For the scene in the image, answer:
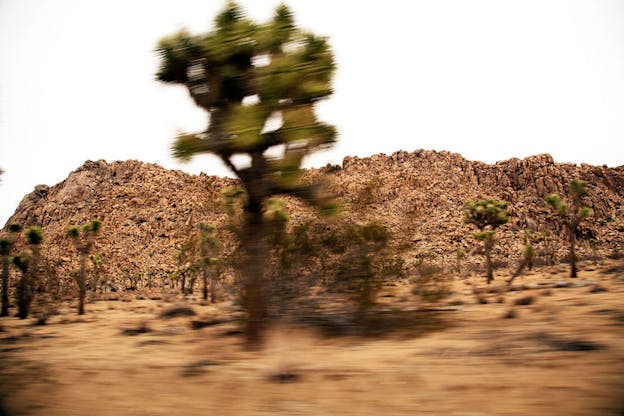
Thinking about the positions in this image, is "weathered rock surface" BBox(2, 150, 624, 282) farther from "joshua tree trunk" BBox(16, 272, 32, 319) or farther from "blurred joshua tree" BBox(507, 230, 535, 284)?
"joshua tree trunk" BBox(16, 272, 32, 319)

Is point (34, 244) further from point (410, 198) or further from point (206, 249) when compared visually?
point (410, 198)

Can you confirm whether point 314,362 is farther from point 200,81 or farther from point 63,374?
point 200,81

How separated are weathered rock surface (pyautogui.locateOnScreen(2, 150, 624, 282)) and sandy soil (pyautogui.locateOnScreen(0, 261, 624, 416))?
2251 inches

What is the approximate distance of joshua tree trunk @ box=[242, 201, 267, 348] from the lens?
8.58 meters

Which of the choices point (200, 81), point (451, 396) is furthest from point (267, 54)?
point (451, 396)

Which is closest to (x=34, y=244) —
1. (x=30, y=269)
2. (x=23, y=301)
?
(x=30, y=269)

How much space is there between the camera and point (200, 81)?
347 inches

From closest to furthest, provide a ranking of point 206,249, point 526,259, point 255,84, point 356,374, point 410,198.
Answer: point 356,374, point 255,84, point 526,259, point 206,249, point 410,198

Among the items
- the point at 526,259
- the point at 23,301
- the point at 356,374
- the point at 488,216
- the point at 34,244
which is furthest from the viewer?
the point at 488,216

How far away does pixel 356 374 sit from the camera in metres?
5.58

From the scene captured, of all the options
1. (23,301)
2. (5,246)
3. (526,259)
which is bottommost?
(23,301)

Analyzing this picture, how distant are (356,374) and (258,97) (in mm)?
5642

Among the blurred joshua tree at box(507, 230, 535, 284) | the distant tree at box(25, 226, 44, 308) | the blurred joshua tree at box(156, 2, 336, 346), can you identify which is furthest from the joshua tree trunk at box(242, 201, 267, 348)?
the distant tree at box(25, 226, 44, 308)

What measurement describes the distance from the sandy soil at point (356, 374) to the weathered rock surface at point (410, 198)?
2251 inches
